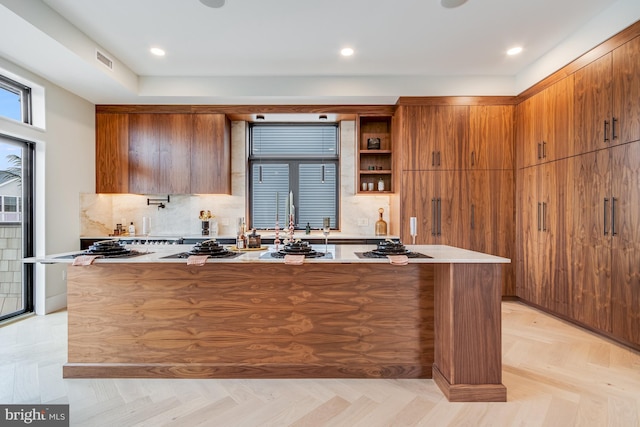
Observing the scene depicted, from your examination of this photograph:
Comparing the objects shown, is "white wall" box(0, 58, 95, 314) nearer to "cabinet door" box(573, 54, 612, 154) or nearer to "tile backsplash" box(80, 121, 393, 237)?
"tile backsplash" box(80, 121, 393, 237)

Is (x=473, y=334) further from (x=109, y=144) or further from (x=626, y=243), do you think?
(x=109, y=144)

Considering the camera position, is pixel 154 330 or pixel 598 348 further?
pixel 598 348

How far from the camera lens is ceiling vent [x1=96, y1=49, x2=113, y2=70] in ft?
11.0

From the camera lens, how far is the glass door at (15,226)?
3480mm

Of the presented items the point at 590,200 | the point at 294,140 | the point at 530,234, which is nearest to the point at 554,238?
the point at 530,234

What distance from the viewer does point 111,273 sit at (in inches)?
89.0

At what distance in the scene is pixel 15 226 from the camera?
3.58 metres

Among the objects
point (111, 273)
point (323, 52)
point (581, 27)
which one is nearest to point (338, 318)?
point (111, 273)

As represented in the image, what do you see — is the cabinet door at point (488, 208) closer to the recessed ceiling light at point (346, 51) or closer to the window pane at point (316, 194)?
the window pane at point (316, 194)

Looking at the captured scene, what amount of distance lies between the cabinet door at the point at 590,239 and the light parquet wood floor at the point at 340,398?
529 millimetres

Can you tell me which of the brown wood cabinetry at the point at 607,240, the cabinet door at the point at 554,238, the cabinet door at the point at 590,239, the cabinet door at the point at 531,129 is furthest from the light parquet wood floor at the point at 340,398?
the cabinet door at the point at 531,129

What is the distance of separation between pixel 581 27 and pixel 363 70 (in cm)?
213

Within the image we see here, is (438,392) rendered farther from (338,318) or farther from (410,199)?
(410,199)

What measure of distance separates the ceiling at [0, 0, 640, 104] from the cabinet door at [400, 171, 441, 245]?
107cm
